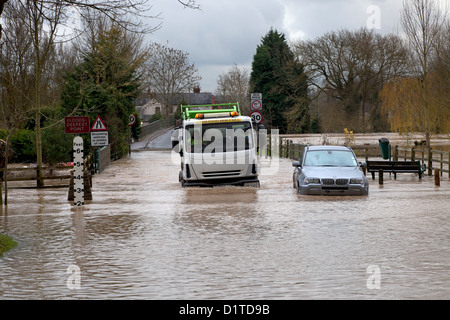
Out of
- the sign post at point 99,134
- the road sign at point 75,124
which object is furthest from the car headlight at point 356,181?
the sign post at point 99,134

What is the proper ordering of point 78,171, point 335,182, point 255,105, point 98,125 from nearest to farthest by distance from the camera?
1. point 78,171
2. point 335,182
3. point 98,125
4. point 255,105

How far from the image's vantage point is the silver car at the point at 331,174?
60.4 ft

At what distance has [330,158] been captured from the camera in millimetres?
20000

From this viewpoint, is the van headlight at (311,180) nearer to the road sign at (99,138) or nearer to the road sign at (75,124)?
the road sign at (75,124)

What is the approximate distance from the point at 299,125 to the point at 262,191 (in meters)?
47.3

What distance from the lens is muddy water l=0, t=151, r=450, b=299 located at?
784 centimetres

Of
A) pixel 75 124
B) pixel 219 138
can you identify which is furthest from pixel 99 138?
pixel 219 138

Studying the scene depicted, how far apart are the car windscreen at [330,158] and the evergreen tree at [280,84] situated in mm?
45088

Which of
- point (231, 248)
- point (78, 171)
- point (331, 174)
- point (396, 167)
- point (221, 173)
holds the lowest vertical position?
point (231, 248)

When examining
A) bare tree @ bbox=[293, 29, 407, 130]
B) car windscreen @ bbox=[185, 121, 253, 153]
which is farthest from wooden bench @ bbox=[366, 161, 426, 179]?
bare tree @ bbox=[293, 29, 407, 130]

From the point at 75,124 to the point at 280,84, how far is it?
4767 centimetres

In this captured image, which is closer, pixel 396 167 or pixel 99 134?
pixel 396 167

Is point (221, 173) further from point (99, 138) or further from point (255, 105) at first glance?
point (255, 105)
